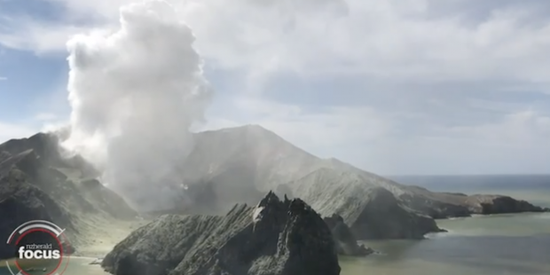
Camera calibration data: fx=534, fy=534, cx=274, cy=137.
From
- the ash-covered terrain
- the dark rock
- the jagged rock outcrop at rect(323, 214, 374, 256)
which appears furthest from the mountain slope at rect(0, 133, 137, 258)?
the dark rock

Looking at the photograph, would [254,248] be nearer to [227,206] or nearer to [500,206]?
[227,206]

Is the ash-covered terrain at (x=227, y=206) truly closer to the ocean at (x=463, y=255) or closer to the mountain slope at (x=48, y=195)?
the mountain slope at (x=48, y=195)

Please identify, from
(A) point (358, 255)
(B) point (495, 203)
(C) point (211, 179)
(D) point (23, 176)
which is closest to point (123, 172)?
(C) point (211, 179)

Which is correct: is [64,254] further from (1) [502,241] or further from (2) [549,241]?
(2) [549,241]

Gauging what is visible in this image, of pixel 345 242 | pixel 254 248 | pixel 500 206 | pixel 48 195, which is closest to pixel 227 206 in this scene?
pixel 345 242

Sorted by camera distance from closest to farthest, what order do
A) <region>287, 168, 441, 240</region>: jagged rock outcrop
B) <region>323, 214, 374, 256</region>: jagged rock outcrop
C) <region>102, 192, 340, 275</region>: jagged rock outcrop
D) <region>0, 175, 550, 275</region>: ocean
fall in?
1. <region>102, 192, 340, 275</region>: jagged rock outcrop
2. <region>0, 175, 550, 275</region>: ocean
3. <region>323, 214, 374, 256</region>: jagged rock outcrop
4. <region>287, 168, 441, 240</region>: jagged rock outcrop

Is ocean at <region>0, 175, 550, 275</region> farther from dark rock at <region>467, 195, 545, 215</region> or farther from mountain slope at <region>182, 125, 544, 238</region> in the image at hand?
dark rock at <region>467, 195, 545, 215</region>

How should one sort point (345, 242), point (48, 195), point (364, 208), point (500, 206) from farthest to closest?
point (500, 206) → point (364, 208) → point (48, 195) → point (345, 242)

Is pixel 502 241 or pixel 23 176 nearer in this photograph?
pixel 23 176
